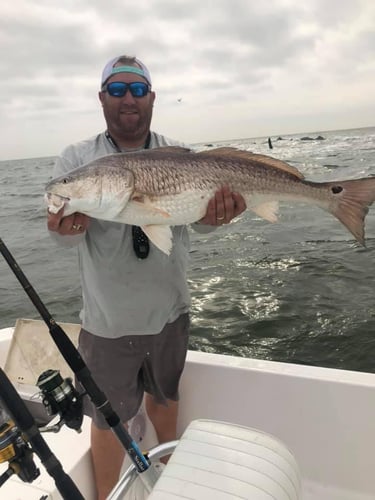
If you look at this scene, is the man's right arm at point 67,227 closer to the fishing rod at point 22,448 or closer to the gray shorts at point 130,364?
the gray shorts at point 130,364

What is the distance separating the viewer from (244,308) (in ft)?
28.4

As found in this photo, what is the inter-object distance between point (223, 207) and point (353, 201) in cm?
93

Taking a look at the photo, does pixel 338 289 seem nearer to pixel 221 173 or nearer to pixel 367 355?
pixel 367 355

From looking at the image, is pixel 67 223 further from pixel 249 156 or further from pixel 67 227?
pixel 249 156

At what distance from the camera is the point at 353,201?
290cm

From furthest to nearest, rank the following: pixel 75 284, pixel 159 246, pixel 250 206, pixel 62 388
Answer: pixel 75 284
pixel 250 206
pixel 159 246
pixel 62 388

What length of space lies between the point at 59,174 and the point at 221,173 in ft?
3.51

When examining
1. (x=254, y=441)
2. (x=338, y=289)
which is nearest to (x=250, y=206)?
(x=254, y=441)

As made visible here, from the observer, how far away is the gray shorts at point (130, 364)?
2799 mm

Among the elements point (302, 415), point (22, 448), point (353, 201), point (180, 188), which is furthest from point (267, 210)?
point (22, 448)

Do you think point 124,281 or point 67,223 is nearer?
point 67,223

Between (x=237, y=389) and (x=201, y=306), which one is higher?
(x=237, y=389)

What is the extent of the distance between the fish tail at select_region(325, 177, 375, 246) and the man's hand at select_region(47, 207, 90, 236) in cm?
171

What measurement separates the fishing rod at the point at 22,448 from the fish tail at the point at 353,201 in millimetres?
2257
